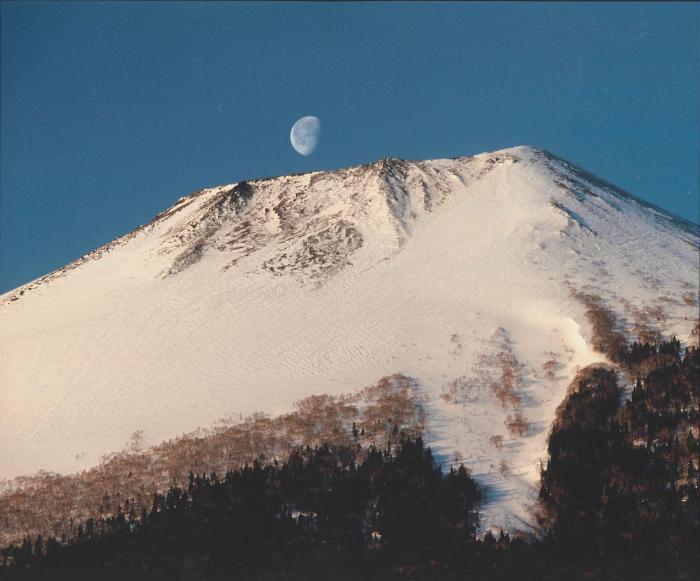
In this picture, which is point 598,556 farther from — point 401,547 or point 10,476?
point 10,476

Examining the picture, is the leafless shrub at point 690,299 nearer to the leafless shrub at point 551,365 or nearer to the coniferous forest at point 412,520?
the leafless shrub at point 551,365

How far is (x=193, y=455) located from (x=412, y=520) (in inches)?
437

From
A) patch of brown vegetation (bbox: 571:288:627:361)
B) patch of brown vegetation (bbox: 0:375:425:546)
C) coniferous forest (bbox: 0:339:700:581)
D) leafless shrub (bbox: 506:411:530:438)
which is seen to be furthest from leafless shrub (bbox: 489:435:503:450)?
patch of brown vegetation (bbox: 571:288:627:361)

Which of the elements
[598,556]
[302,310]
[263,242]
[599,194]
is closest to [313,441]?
[598,556]

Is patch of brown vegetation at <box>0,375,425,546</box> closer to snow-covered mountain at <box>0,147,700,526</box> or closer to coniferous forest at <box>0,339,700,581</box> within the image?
coniferous forest at <box>0,339,700,581</box>

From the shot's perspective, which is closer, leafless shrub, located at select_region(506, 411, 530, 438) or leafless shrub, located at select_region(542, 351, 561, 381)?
leafless shrub, located at select_region(506, 411, 530, 438)

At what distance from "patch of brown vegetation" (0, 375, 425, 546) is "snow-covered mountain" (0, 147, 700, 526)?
124 cm

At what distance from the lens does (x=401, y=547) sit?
25.6 metres

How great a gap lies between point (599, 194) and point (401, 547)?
47.5 metres

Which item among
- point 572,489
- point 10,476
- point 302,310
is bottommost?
point 572,489

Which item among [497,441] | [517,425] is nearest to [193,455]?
[497,441]

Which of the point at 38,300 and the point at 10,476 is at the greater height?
the point at 38,300

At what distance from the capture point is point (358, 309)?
47000 mm

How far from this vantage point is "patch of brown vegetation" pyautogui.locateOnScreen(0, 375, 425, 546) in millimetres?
29297
